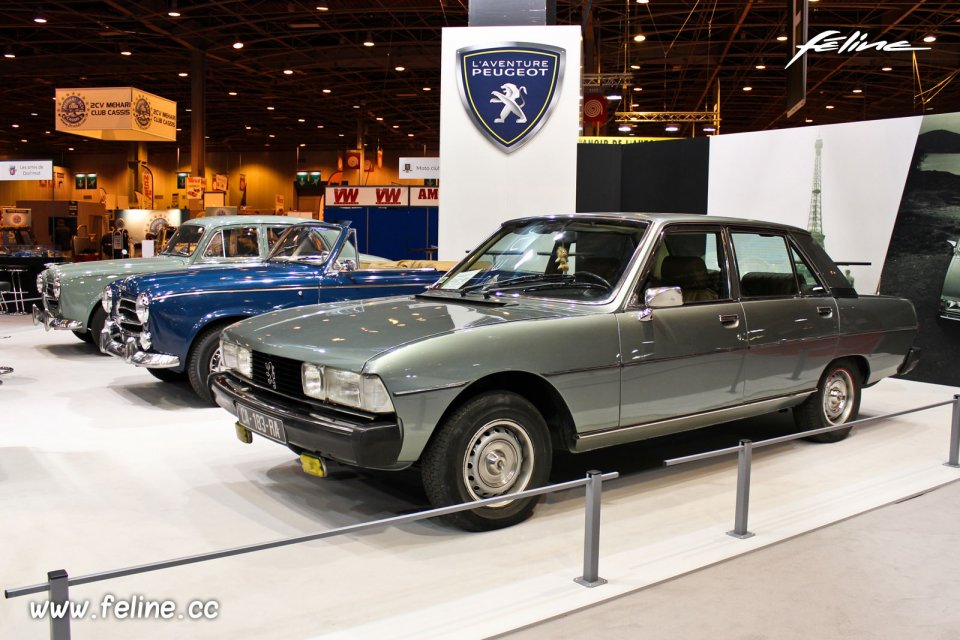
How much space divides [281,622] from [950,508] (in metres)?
3.60

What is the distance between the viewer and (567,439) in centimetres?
407

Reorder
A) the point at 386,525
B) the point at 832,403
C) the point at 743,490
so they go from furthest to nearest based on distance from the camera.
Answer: the point at 832,403 < the point at 743,490 < the point at 386,525

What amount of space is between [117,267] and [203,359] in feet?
10.7

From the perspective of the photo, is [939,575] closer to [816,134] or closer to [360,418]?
[360,418]

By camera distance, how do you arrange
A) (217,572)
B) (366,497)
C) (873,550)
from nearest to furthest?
(217,572)
(873,550)
(366,497)

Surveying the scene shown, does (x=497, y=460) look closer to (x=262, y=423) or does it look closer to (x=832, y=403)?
(x=262, y=423)

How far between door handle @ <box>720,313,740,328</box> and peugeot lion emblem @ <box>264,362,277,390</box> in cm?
251

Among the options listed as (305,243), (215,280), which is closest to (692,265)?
(215,280)

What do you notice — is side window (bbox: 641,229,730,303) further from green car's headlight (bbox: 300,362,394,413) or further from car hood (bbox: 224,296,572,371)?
green car's headlight (bbox: 300,362,394,413)

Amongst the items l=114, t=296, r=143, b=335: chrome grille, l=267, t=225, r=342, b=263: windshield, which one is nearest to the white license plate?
l=114, t=296, r=143, b=335: chrome grille

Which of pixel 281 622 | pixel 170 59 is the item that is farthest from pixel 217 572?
pixel 170 59

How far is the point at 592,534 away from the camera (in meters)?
3.21

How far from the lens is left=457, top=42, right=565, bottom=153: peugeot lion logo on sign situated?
859 cm

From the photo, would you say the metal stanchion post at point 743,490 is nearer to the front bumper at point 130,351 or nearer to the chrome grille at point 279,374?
the chrome grille at point 279,374
